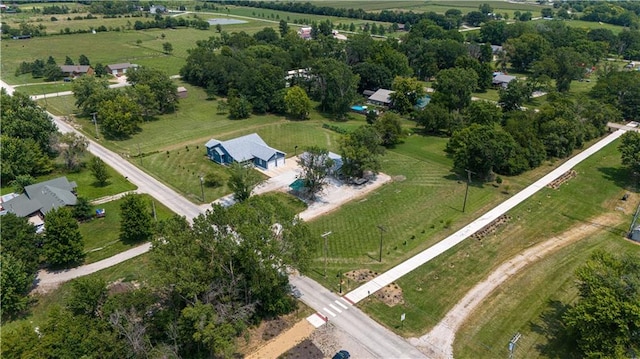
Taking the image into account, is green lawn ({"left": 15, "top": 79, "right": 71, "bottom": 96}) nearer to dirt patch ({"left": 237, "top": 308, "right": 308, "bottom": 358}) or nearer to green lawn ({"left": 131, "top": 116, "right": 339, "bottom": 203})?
green lawn ({"left": 131, "top": 116, "right": 339, "bottom": 203})

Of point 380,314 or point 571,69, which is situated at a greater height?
point 571,69

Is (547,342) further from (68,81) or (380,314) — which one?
(68,81)

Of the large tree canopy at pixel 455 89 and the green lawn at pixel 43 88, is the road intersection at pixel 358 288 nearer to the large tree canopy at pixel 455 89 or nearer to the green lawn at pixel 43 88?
the large tree canopy at pixel 455 89

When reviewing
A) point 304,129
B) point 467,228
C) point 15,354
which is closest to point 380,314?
point 467,228

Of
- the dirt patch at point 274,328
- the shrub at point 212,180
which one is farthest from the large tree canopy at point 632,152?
the shrub at point 212,180

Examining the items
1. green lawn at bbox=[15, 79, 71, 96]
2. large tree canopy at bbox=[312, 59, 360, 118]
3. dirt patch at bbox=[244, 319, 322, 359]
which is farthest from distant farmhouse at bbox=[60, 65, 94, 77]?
dirt patch at bbox=[244, 319, 322, 359]

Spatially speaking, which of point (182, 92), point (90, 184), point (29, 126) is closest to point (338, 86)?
point (182, 92)

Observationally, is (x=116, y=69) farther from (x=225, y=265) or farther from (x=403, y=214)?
(x=225, y=265)
